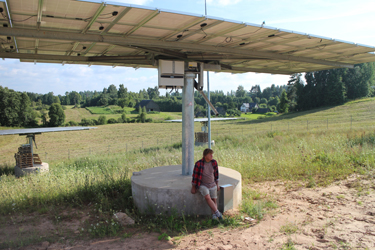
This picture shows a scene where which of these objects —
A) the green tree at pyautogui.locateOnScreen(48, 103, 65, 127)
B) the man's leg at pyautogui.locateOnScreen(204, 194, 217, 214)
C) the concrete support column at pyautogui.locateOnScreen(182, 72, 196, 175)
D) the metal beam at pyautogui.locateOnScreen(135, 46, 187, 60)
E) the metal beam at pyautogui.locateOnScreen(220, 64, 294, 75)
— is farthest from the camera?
the green tree at pyautogui.locateOnScreen(48, 103, 65, 127)

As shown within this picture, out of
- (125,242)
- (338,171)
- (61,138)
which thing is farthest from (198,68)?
(61,138)

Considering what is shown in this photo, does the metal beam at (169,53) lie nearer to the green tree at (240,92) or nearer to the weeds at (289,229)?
the weeds at (289,229)

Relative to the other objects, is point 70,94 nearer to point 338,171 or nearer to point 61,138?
point 61,138

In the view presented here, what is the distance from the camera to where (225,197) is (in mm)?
6387

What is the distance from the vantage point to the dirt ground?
4.74m

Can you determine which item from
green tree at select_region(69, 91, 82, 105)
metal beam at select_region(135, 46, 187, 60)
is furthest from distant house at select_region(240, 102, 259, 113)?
metal beam at select_region(135, 46, 187, 60)

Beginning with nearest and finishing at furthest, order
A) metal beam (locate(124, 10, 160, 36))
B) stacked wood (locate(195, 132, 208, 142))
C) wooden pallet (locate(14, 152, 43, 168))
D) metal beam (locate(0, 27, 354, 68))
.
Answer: metal beam (locate(124, 10, 160, 36)) → metal beam (locate(0, 27, 354, 68)) → wooden pallet (locate(14, 152, 43, 168)) → stacked wood (locate(195, 132, 208, 142))

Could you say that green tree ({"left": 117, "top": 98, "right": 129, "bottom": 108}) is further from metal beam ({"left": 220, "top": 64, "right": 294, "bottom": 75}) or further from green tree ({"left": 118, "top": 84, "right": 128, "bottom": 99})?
metal beam ({"left": 220, "top": 64, "right": 294, "bottom": 75})

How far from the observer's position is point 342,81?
76.0m

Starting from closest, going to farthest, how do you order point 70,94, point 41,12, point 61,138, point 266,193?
point 41,12
point 266,193
point 61,138
point 70,94

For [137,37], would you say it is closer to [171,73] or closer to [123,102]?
[171,73]

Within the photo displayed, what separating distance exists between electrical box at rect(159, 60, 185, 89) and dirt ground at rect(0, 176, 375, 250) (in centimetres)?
406

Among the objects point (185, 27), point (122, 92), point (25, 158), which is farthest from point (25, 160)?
point (122, 92)

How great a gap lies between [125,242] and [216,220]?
6.61 ft
